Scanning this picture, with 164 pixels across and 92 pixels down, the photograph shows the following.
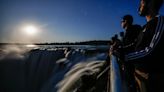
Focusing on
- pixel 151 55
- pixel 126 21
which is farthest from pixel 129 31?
pixel 151 55

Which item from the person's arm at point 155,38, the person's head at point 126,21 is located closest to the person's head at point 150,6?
the person's arm at point 155,38

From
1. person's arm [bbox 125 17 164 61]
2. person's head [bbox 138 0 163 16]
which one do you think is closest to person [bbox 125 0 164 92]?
person's arm [bbox 125 17 164 61]

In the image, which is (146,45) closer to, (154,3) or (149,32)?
(149,32)

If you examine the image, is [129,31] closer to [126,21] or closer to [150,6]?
[126,21]

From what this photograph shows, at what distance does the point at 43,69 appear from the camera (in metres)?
18.7

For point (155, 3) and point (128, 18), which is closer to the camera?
point (155, 3)

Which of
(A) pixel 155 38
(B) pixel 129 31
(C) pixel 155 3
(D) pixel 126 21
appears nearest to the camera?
(A) pixel 155 38

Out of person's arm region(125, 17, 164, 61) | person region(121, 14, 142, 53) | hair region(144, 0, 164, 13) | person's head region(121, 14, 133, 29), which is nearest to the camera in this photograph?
person's arm region(125, 17, 164, 61)

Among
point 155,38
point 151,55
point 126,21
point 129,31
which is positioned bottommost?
point 151,55

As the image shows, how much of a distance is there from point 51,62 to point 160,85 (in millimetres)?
17696

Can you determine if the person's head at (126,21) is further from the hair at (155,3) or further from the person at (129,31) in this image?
the hair at (155,3)

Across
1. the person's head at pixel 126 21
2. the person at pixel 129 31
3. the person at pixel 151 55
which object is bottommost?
the person at pixel 151 55

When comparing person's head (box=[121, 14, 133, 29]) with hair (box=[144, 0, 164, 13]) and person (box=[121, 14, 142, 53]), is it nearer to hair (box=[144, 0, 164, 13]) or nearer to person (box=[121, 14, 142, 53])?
person (box=[121, 14, 142, 53])

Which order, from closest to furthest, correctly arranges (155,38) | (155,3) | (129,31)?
(155,38)
(155,3)
(129,31)
